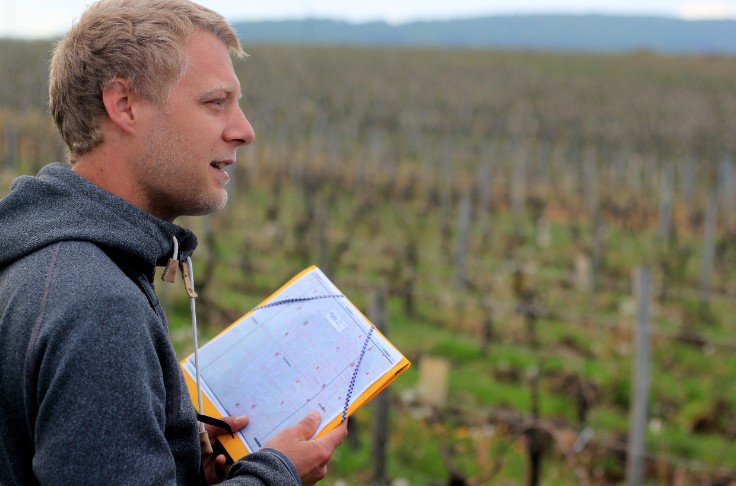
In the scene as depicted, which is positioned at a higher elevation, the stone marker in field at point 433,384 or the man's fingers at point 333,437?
the man's fingers at point 333,437

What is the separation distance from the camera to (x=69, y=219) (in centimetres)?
151

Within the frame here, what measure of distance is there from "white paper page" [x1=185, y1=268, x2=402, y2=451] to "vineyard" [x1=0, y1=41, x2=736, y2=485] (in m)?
2.35

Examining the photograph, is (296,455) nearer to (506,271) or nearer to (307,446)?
(307,446)

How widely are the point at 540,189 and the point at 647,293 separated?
10.8m

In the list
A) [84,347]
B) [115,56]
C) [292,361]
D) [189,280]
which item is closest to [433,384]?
[292,361]

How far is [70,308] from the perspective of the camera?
137cm

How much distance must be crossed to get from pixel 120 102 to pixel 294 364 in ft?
2.31

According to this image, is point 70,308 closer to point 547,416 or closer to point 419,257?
point 547,416

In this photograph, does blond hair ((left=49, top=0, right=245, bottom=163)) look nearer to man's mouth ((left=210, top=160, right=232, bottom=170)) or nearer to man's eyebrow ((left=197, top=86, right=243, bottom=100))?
man's eyebrow ((left=197, top=86, right=243, bottom=100))

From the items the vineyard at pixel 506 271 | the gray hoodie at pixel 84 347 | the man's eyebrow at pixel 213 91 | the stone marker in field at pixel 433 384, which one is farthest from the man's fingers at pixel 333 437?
the stone marker in field at pixel 433 384

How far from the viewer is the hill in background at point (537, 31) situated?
162m

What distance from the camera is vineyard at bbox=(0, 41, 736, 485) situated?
19.1 feet

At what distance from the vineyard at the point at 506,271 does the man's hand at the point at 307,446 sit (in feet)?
8.27

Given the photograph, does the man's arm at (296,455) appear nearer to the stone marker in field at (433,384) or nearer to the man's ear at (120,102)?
the man's ear at (120,102)
